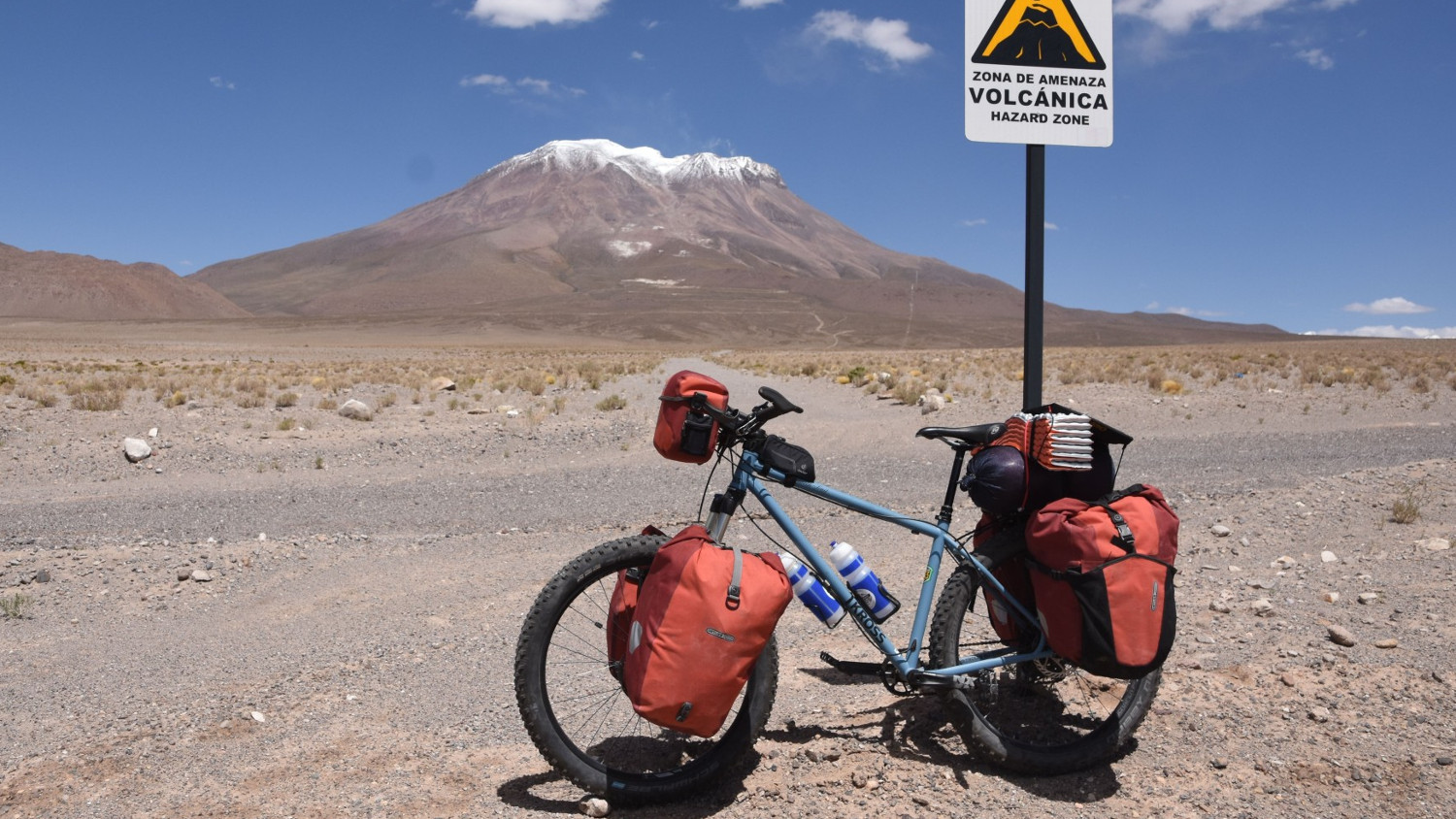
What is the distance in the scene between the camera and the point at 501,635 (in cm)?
474

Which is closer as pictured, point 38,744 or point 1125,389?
point 38,744

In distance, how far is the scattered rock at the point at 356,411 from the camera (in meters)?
15.0

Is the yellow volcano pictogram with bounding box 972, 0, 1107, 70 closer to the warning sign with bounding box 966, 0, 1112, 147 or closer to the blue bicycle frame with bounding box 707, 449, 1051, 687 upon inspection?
the warning sign with bounding box 966, 0, 1112, 147

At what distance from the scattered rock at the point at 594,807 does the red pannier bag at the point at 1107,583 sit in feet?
4.82

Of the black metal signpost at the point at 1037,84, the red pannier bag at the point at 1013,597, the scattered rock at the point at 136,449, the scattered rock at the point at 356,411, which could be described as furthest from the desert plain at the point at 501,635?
the scattered rock at the point at 356,411

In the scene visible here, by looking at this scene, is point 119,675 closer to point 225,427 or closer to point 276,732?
point 276,732

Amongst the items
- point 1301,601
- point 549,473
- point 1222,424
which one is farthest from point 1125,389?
point 1301,601

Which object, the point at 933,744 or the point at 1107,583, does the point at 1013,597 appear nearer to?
A: the point at 1107,583

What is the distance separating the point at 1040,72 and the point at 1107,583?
2.07 metres

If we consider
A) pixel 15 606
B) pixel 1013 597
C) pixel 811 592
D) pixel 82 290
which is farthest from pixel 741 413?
pixel 82 290

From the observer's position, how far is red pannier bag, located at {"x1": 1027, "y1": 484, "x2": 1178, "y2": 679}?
2.80 meters

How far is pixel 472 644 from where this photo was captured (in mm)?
4598

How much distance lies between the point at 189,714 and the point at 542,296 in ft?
576

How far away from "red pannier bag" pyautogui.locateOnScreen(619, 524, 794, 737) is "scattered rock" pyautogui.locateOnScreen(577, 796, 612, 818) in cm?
40
